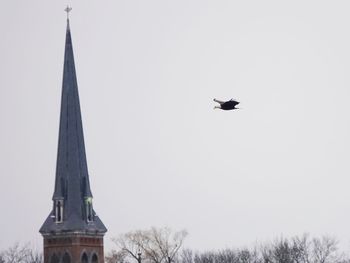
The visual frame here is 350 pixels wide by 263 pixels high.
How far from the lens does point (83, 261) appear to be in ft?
378

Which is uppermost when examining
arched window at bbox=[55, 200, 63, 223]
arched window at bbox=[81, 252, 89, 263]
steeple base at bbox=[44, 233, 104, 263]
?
arched window at bbox=[55, 200, 63, 223]

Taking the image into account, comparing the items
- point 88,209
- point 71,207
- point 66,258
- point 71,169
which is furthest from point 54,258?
point 71,169

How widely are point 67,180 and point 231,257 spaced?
60.1m

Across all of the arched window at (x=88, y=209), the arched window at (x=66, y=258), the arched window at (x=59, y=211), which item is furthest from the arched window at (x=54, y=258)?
the arched window at (x=88, y=209)

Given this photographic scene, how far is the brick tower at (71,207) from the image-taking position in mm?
114438

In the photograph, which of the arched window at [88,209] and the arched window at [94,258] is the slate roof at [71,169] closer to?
the arched window at [88,209]

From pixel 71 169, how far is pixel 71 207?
13.3ft

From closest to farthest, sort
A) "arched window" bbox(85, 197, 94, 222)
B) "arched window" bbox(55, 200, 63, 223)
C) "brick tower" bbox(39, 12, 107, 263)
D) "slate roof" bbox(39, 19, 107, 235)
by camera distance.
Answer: "brick tower" bbox(39, 12, 107, 263) → "arched window" bbox(55, 200, 63, 223) → "slate roof" bbox(39, 19, 107, 235) → "arched window" bbox(85, 197, 94, 222)

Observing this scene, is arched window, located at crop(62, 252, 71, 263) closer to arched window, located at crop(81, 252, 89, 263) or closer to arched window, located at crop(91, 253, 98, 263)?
arched window, located at crop(81, 252, 89, 263)

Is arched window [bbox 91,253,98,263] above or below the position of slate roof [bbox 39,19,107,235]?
below

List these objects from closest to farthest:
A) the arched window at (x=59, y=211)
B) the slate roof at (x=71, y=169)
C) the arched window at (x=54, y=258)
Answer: the arched window at (x=54, y=258), the arched window at (x=59, y=211), the slate roof at (x=71, y=169)

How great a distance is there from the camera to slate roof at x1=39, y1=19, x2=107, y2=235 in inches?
4532

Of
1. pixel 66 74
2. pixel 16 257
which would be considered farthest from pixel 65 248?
pixel 16 257

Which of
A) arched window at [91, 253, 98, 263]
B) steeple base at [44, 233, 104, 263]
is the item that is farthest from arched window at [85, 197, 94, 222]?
arched window at [91, 253, 98, 263]
